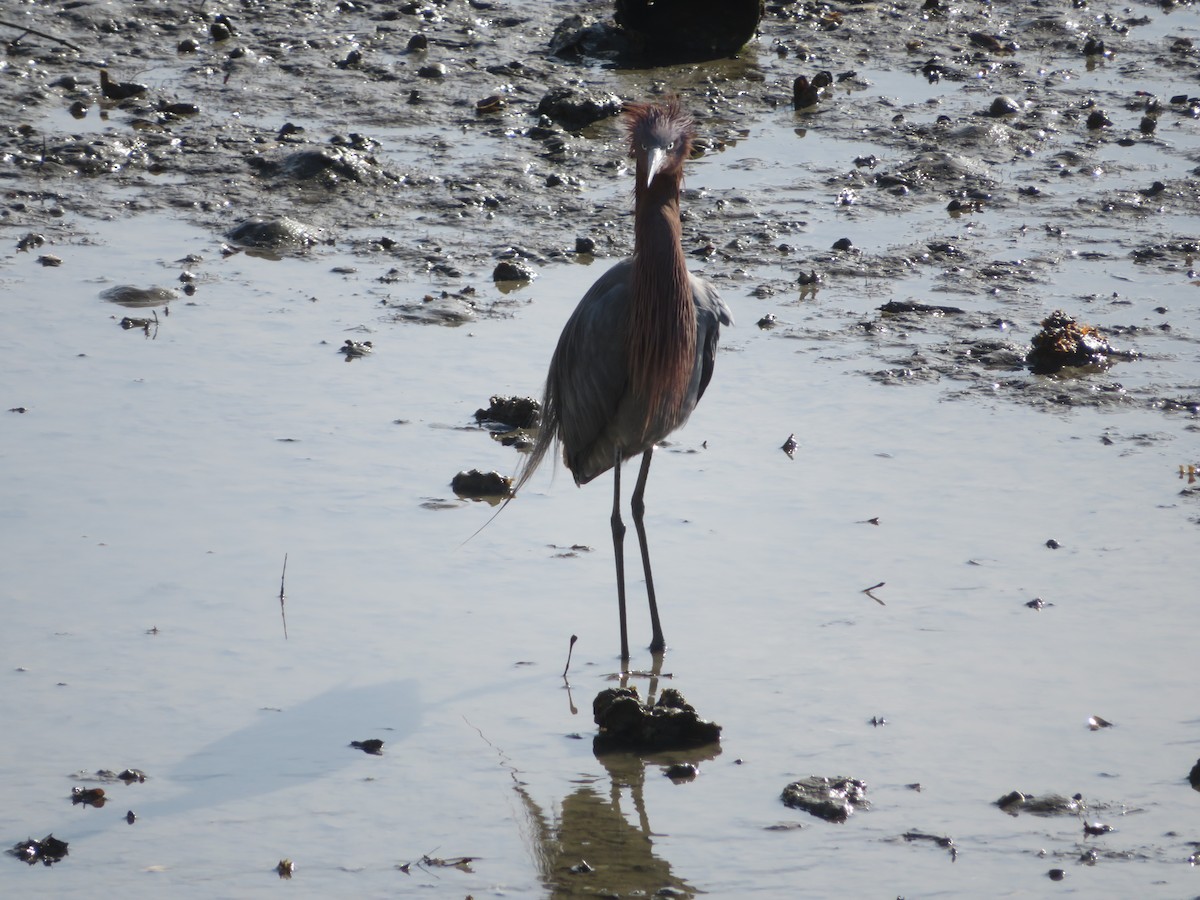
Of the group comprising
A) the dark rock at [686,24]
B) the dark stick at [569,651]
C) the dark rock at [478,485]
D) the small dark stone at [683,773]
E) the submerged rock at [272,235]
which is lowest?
the small dark stone at [683,773]

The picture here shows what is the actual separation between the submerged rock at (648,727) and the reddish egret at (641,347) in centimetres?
55

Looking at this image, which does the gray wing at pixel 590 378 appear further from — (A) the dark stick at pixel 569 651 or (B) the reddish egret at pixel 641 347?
(A) the dark stick at pixel 569 651

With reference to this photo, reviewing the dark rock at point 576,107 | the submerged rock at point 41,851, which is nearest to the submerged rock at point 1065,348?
the dark rock at point 576,107

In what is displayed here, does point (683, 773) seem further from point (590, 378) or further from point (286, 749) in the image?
point (590, 378)

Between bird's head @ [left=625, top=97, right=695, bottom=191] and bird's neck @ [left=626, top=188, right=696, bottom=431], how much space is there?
0.32 feet

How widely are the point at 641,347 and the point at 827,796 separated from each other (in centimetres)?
194

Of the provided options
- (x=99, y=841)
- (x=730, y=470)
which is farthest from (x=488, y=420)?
(x=99, y=841)

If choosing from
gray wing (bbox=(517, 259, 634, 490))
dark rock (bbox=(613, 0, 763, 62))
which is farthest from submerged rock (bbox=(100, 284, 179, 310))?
dark rock (bbox=(613, 0, 763, 62))

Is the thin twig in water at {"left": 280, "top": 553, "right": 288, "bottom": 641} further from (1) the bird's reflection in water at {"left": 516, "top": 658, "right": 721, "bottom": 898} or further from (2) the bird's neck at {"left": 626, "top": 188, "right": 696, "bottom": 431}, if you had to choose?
(2) the bird's neck at {"left": 626, "top": 188, "right": 696, "bottom": 431}

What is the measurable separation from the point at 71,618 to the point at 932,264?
215 inches

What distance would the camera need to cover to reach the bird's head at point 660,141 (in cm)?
539

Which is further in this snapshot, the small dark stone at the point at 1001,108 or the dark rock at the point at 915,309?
the small dark stone at the point at 1001,108

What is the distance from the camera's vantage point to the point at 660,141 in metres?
5.44

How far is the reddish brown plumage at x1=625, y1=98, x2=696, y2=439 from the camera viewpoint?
5.50m
